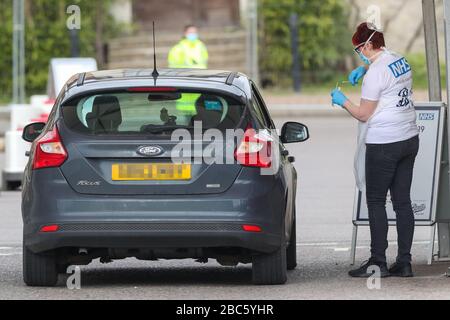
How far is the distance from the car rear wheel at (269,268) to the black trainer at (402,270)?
966 mm

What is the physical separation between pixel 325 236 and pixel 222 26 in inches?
803

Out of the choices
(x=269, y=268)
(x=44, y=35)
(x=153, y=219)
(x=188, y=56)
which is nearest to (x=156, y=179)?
(x=153, y=219)

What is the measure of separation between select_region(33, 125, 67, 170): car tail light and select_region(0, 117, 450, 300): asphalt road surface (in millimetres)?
810

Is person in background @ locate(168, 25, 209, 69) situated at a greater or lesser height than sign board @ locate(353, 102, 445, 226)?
greater

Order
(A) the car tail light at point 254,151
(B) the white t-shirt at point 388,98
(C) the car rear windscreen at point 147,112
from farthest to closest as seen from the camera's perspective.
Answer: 1. (B) the white t-shirt at point 388,98
2. (C) the car rear windscreen at point 147,112
3. (A) the car tail light at point 254,151

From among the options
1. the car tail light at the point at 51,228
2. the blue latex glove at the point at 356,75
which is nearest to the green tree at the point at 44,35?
the blue latex glove at the point at 356,75

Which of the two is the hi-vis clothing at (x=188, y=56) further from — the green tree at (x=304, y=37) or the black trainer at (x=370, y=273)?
the black trainer at (x=370, y=273)

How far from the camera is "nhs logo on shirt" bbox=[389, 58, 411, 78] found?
10.5 metres

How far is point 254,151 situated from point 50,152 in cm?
126

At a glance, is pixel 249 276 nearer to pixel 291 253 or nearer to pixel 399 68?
pixel 291 253

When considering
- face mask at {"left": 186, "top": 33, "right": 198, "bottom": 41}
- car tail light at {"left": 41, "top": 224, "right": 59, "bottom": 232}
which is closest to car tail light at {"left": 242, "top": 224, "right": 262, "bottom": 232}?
car tail light at {"left": 41, "top": 224, "right": 59, "bottom": 232}

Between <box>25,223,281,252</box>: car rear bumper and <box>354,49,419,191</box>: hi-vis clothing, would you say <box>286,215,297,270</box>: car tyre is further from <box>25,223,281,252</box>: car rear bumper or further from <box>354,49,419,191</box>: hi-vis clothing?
<box>25,223,281,252</box>: car rear bumper

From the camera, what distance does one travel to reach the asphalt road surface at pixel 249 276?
9727mm

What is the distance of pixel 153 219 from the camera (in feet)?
31.4
